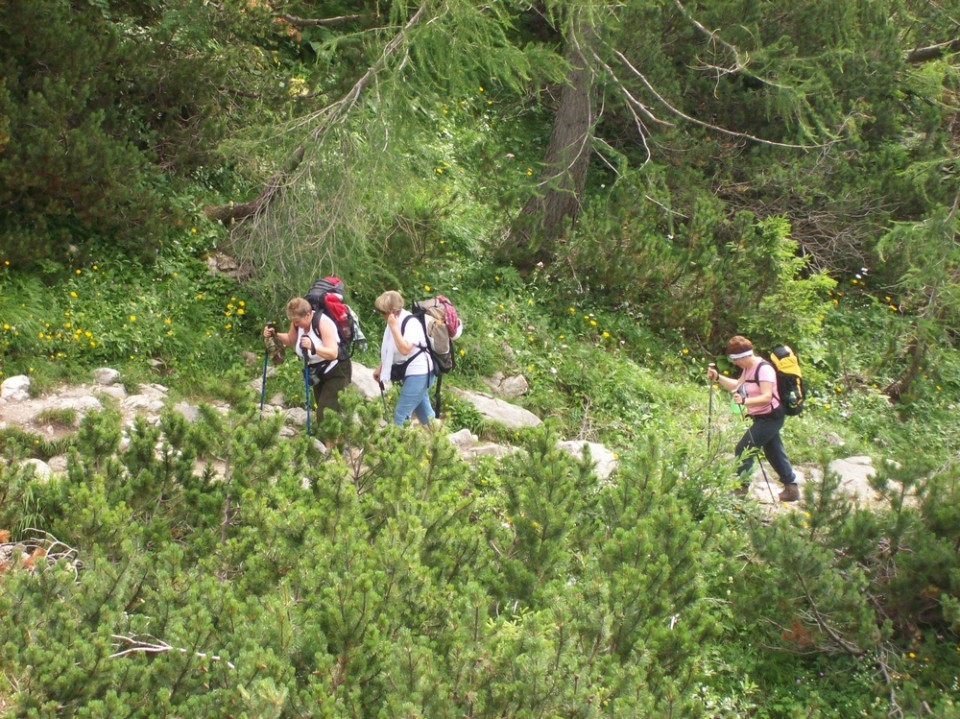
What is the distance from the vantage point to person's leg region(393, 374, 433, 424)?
818 cm

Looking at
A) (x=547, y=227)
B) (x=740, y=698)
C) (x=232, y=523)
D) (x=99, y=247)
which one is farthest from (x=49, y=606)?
(x=547, y=227)

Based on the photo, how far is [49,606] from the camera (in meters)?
4.20

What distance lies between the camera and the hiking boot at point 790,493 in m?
8.92

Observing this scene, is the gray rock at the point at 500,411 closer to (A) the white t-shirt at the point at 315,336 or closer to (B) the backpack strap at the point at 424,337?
(B) the backpack strap at the point at 424,337

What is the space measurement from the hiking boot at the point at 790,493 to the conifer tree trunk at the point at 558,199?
5.01 meters

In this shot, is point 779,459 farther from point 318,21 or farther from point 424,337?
point 318,21

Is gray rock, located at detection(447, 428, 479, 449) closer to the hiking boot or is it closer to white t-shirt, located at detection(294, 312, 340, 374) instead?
white t-shirt, located at detection(294, 312, 340, 374)

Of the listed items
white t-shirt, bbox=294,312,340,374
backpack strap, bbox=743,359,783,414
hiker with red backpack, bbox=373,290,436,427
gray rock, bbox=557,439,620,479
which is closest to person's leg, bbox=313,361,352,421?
white t-shirt, bbox=294,312,340,374

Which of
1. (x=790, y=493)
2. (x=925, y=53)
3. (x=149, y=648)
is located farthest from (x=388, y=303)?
(x=925, y=53)

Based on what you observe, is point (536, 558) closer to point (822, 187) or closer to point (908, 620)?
point (908, 620)

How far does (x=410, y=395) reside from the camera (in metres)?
8.23

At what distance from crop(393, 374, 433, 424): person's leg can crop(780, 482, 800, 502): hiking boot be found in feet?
11.1

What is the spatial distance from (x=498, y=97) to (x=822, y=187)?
527 centimetres

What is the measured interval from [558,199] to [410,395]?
5.74 meters
